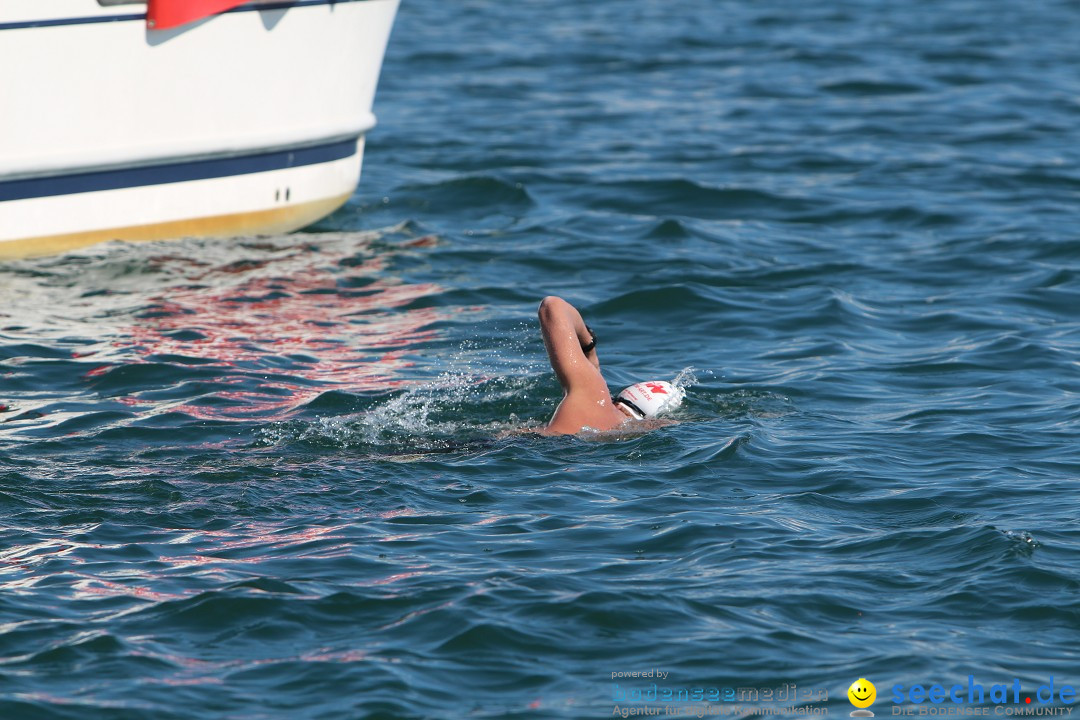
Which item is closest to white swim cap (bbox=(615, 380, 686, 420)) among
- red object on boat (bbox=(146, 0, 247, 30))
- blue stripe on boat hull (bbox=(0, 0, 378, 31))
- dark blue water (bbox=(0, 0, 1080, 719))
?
dark blue water (bbox=(0, 0, 1080, 719))

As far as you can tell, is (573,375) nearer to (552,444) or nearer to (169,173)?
(552,444)

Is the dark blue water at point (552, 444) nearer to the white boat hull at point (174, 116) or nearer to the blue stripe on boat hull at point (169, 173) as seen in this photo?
the white boat hull at point (174, 116)

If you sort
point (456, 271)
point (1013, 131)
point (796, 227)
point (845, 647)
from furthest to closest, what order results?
point (1013, 131) → point (796, 227) → point (456, 271) → point (845, 647)

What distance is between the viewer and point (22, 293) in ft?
32.9

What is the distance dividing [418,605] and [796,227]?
26.0 ft

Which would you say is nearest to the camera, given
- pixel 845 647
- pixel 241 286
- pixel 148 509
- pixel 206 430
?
pixel 845 647

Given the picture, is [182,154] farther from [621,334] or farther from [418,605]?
[418,605]

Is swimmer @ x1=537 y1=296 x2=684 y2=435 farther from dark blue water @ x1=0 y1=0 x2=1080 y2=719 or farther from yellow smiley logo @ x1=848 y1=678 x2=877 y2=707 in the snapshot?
yellow smiley logo @ x1=848 y1=678 x2=877 y2=707

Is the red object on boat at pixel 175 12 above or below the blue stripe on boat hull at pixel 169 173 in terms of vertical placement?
above

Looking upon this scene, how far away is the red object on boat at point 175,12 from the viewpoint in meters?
9.94

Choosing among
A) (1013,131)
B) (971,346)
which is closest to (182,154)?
(971,346)

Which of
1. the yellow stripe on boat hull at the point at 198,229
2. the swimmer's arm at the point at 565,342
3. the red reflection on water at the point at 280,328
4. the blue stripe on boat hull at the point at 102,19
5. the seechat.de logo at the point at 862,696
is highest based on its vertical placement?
the blue stripe on boat hull at the point at 102,19

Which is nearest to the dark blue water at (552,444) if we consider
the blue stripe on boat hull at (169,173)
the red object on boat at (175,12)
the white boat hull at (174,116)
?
the white boat hull at (174,116)

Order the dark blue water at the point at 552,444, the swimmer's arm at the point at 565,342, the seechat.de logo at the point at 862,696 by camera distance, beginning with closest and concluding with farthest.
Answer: the seechat.de logo at the point at 862,696
the dark blue water at the point at 552,444
the swimmer's arm at the point at 565,342
